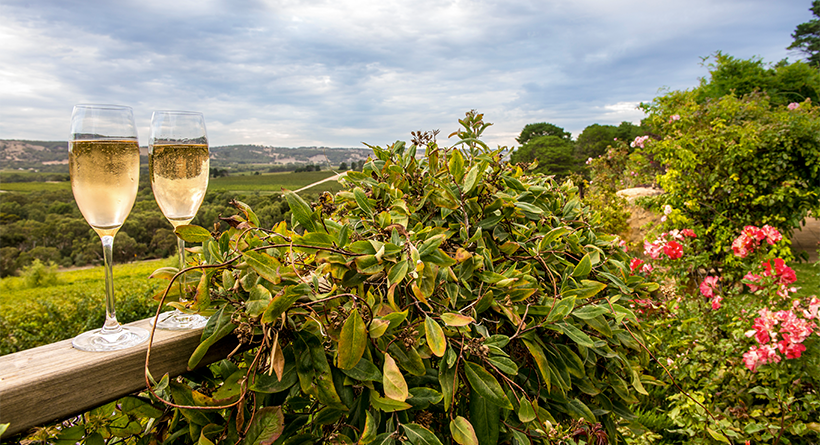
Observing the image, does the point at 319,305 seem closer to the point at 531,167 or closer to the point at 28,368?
the point at 28,368

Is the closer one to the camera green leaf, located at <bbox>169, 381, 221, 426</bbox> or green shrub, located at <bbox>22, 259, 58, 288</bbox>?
green leaf, located at <bbox>169, 381, 221, 426</bbox>

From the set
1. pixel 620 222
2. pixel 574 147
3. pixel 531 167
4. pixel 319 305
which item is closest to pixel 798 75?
pixel 620 222

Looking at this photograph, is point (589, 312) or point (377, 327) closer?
point (377, 327)

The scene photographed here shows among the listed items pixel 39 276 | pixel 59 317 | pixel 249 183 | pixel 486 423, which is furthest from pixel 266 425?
pixel 39 276

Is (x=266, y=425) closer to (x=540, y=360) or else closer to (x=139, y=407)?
(x=139, y=407)

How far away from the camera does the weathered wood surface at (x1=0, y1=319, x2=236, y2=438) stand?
0.62 m

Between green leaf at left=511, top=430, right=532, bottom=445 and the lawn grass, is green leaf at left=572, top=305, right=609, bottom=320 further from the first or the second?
the lawn grass

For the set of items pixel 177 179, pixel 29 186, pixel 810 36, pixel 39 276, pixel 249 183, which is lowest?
pixel 39 276

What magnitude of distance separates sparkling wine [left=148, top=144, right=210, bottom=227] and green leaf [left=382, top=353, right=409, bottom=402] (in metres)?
0.82

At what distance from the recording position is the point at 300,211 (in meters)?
0.84

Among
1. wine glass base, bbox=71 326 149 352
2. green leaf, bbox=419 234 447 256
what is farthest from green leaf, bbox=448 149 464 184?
wine glass base, bbox=71 326 149 352

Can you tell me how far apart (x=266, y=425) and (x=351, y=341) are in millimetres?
231

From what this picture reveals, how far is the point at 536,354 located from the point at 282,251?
59cm

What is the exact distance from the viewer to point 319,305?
742 mm
